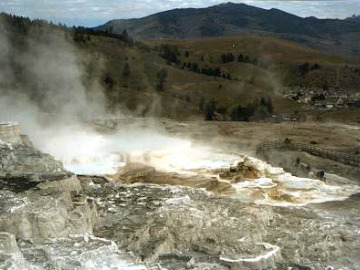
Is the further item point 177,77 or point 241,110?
point 177,77

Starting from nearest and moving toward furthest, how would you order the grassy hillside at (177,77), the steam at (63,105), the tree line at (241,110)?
the steam at (63,105) → the tree line at (241,110) → the grassy hillside at (177,77)

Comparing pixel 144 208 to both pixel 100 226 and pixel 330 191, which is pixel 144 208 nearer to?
pixel 100 226

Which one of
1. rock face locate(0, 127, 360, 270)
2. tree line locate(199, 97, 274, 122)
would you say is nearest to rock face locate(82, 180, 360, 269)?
rock face locate(0, 127, 360, 270)

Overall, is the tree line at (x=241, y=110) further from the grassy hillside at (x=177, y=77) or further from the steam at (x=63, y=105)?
the steam at (x=63, y=105)

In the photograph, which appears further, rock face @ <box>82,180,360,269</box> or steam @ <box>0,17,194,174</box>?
steam @ <box>0,17,194,174</box>

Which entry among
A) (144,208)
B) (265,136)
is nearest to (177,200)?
(144,208)

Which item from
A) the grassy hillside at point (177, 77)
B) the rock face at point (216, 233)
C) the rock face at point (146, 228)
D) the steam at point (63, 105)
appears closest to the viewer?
the rock face at point (146, 228)

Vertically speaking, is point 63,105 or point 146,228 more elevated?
point 146,228

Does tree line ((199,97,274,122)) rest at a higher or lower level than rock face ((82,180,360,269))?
lower

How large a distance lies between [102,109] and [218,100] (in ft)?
60.2

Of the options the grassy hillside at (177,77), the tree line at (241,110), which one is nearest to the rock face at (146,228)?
the grassy hillside at (177,77)

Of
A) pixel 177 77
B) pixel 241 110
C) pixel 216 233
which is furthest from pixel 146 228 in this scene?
pixel 177 77

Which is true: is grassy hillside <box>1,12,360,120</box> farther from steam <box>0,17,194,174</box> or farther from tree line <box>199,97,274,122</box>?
steam <box>0,17,194,174</box>

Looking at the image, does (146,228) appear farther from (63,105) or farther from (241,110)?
(241,110)
